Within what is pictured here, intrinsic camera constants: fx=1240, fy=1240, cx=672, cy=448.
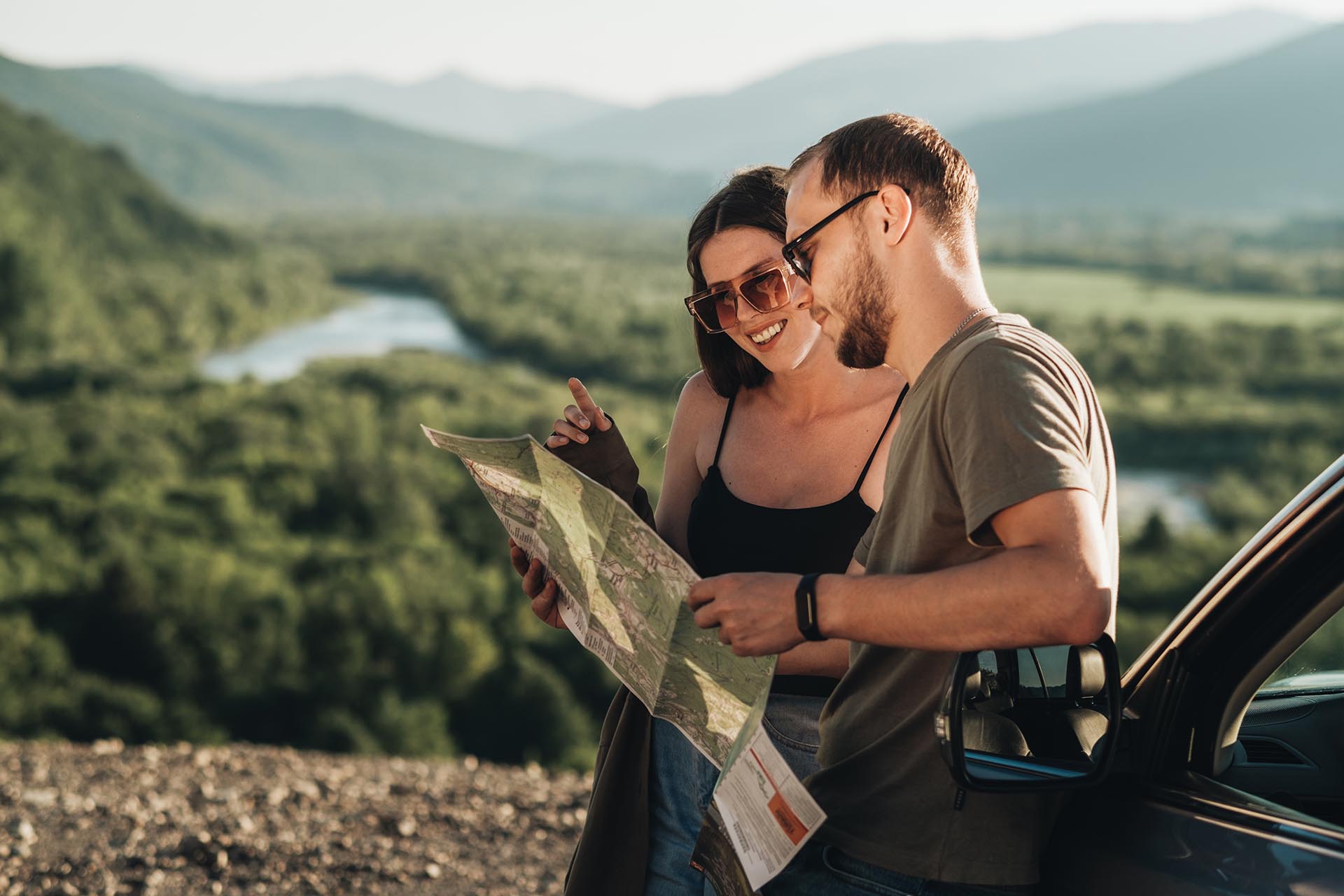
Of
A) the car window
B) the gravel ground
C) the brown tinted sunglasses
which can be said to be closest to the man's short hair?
the car window

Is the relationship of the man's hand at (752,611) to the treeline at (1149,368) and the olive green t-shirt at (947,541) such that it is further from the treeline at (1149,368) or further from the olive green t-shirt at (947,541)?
the treeline at (1149,368)

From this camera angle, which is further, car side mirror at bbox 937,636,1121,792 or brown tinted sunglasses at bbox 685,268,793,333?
brown tinted sunglasses at bbox 685,268,793,333

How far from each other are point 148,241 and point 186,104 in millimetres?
65431

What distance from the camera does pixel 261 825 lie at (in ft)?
18.2

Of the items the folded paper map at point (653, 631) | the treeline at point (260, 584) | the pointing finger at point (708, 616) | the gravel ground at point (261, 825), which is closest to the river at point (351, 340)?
the treeline at point (260, 584)

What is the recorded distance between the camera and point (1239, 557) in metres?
1.47

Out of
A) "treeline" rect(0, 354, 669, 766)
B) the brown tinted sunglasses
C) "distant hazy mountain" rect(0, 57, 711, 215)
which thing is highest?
"distant hazy mountain" rect(0, 57, 711, 215)

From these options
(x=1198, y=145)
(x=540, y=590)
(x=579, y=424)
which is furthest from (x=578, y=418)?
(x=1198, y=145)

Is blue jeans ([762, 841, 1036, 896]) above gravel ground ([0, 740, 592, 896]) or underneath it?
above

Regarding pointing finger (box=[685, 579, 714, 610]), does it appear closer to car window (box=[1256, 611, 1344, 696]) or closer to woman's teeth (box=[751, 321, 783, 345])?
car window (box=[1256, 611, 1344, 696])

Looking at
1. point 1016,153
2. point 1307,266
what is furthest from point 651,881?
point 1016,153

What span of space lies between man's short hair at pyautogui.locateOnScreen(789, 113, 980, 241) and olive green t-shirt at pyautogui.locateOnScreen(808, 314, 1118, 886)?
0.55 feet

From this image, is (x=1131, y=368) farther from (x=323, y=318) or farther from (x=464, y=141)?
(x=464, y=141)

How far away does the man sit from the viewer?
3.97 feet
